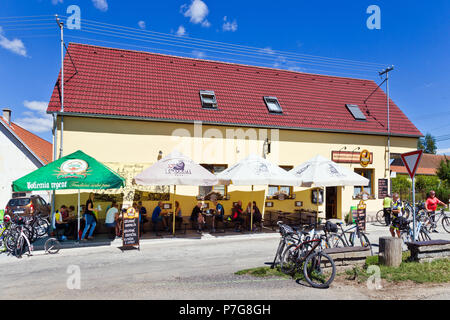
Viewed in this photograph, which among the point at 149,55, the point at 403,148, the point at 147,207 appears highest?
the point at 149,55

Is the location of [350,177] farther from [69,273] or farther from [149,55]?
[149,55]

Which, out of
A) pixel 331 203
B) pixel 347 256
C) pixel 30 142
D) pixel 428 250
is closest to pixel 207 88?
pixel 331 203

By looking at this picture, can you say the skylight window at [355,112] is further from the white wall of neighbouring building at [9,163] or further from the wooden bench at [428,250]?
the white wall of neighbouring building at [9,163]

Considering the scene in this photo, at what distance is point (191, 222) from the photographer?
14070mm

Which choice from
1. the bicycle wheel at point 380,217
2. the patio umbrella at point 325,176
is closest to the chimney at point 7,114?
the patio umbrella at point 325,176

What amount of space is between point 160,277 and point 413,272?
226 inches

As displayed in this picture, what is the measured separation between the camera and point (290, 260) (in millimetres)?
7074

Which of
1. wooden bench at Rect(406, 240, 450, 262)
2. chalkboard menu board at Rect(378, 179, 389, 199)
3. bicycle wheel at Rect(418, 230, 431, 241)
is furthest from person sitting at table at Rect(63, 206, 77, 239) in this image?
chalkboard menu board at Rect(378, 179, 389, 199)

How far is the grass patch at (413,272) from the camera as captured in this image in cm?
633

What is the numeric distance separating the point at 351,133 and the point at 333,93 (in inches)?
160

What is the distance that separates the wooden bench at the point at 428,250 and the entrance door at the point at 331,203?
952cm

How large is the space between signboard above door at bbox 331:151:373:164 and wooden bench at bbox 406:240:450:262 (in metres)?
9.27

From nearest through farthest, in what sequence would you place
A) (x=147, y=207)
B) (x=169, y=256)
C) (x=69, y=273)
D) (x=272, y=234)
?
(x=69, y=273) → (x=169, y=256) → (x=272, y=234) → (x=147, y=207)
